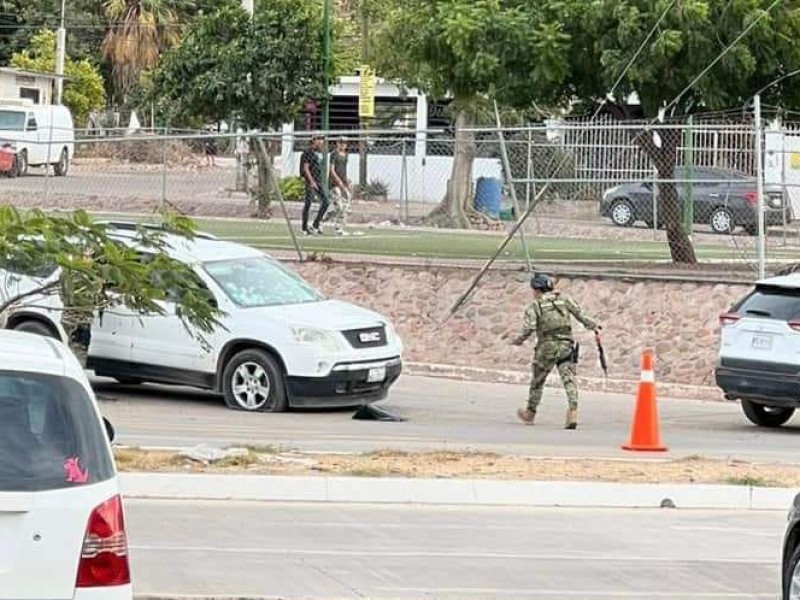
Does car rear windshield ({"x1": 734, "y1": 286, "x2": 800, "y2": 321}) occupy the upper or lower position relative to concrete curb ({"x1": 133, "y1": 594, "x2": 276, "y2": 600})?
upper

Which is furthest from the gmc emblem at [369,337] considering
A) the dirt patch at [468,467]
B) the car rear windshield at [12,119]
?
the car rear windshield at [12,119]

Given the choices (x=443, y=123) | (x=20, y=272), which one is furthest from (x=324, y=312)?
(x=443, y=123)

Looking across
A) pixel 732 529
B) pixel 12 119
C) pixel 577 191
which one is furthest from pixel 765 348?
pixel 12 119

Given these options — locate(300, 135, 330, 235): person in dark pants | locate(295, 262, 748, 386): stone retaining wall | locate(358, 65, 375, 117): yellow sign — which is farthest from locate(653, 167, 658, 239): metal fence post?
locate(358, 65, 375, 117): yellow sign

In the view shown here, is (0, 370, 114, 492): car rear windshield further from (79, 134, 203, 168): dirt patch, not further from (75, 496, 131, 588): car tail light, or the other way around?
(79, 134, 203, 168): dirt patch

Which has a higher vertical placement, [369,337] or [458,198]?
[458,198]

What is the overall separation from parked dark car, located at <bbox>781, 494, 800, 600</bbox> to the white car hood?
10.2 m

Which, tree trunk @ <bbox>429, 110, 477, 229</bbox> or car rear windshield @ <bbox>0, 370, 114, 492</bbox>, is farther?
tree trunk @ <bbox>429, 110, 477, 229</bbox>

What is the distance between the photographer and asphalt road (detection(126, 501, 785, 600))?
32.8 ft

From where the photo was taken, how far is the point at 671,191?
25.7m

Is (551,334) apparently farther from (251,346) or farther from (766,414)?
(251,346)

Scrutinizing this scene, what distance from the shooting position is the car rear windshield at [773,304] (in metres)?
18.6

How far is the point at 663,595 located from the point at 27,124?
40.7 m

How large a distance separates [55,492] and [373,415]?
13.0 meters
